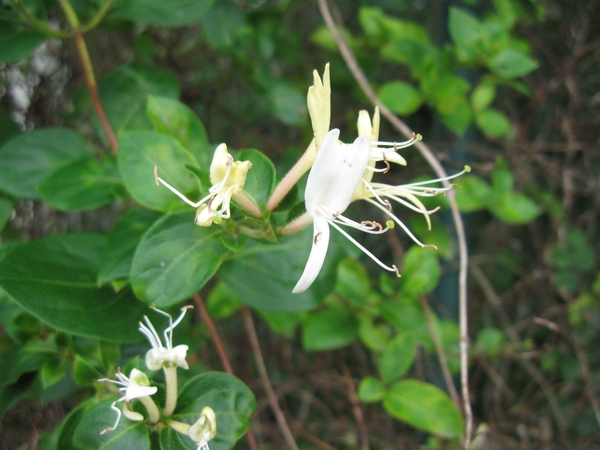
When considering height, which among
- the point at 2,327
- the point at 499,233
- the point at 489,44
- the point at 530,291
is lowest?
the point at 530,291

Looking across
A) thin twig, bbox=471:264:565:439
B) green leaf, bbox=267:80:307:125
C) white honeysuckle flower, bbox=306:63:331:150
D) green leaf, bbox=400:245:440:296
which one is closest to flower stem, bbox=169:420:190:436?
white honeysuckle flower, bbox=306:63:331:150

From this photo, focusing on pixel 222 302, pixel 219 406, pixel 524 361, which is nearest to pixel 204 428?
pixel 219 406

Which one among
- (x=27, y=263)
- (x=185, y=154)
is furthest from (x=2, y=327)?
(x=185, y=154)

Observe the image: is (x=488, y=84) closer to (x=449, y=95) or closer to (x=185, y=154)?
(x=449, y=95)

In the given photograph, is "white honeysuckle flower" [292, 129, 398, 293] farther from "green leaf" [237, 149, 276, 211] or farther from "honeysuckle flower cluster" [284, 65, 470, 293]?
"green leaf" [237, 149, 276, 211]

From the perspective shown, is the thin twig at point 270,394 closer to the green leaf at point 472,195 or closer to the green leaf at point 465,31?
the green leaf at point 472,195
